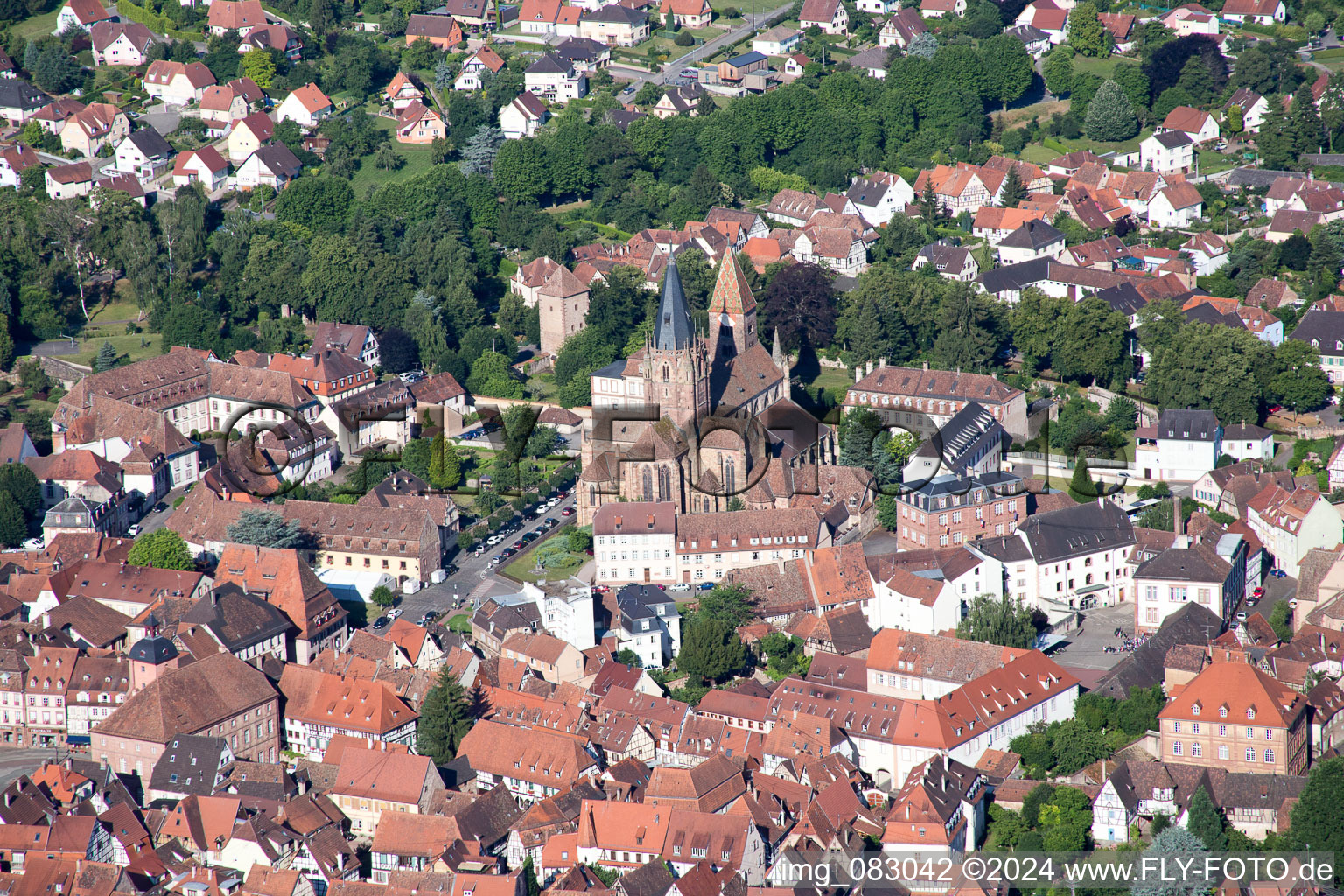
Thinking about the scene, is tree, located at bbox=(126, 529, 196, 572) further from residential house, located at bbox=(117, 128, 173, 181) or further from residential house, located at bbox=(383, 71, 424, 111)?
residential house, located at bbox=(383, 71, 424, 111)

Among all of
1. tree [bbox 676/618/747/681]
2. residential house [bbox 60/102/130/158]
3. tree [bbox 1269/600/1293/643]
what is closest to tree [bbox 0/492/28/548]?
tree [bbox 676/618/747/681]

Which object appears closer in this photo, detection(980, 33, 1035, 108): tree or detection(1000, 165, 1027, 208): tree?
detection(1000, 165, 1027, 208): tree

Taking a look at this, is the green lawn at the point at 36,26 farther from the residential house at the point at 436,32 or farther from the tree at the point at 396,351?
the tree at the point at 396,351

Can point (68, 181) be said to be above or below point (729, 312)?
above

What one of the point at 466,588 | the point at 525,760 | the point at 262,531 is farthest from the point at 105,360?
the point at 525,760

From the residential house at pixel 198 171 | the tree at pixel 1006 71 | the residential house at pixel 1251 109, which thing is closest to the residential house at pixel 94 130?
the residential house at pixel 198 171

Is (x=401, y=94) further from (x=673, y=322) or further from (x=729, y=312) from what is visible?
(x=673, y=322)
